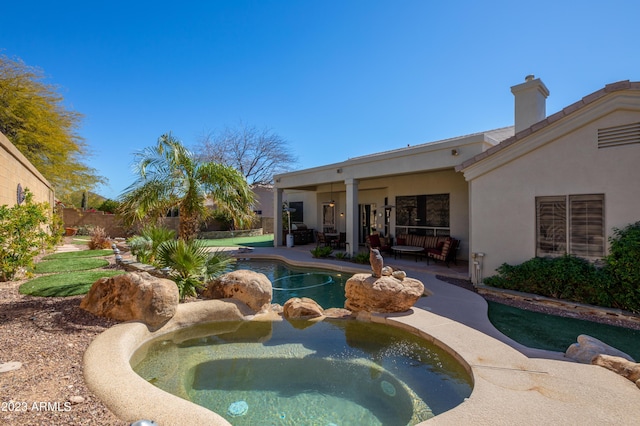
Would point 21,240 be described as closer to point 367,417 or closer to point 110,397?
point 110,397

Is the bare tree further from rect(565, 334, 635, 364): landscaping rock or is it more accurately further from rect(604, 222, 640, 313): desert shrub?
rect(565, 334, 635, 364): landscaping rock

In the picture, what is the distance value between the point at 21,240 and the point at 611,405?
10.8 metres

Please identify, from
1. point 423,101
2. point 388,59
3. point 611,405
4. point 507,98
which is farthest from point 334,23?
point 611,405

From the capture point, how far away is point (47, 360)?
3.66 m

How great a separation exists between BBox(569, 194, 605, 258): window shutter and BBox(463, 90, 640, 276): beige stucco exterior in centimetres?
15

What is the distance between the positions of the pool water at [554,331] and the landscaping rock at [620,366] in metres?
0.96

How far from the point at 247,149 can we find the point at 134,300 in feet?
101

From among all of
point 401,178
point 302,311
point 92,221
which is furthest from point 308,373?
point 92,221

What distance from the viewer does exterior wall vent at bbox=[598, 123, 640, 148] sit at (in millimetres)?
6395

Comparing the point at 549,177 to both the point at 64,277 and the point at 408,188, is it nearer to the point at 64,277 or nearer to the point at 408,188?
the point at 408,188

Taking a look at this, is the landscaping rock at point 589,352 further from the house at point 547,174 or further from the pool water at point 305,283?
the pool water at point 305,283

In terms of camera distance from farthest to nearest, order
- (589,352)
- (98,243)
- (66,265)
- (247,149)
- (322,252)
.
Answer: (247,149) < (98,243) < (322,252) < (66,265) < (589,352)

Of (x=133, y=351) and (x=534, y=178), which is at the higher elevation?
(x=534, y=178)

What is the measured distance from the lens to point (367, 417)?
325 cm
